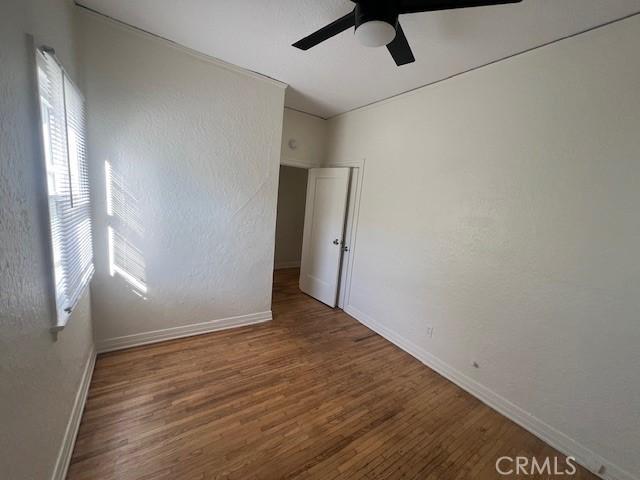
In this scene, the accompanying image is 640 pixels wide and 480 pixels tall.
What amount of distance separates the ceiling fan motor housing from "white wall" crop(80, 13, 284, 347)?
156cm

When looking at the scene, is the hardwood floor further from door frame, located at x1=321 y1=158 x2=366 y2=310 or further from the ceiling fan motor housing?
the ceiling fan motor housing

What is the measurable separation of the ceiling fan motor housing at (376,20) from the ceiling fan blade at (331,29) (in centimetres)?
5

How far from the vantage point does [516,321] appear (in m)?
1.92

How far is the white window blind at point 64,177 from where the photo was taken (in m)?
1.22

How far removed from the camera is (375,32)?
1.32 m

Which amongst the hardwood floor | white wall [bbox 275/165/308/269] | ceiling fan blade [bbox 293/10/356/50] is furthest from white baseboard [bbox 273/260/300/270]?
ceiling fan blade [bbox 293/10/356/50]

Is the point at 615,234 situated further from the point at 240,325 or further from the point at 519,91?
the point at 240,325

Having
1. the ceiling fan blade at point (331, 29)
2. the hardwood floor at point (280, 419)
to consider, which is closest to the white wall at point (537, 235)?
the hardwood floor at point (280, 419)

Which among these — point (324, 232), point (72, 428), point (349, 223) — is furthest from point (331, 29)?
point (72, 428)

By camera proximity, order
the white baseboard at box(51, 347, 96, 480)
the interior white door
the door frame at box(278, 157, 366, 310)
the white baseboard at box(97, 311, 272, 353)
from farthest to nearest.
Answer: the interior white door
the door frame at box(278, 157, 366, 310)
the white baseboard at box(97, 311, 272, 353)
the white baseboard at box(51, 347, 96, 480)

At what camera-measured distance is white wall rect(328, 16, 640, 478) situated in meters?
1.50

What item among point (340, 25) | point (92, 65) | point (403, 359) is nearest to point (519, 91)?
point (340, 25)

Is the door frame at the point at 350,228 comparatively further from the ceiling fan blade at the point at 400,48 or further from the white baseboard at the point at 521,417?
the ceiling fan blade at the point at 400,48

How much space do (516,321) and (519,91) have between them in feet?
5.68
